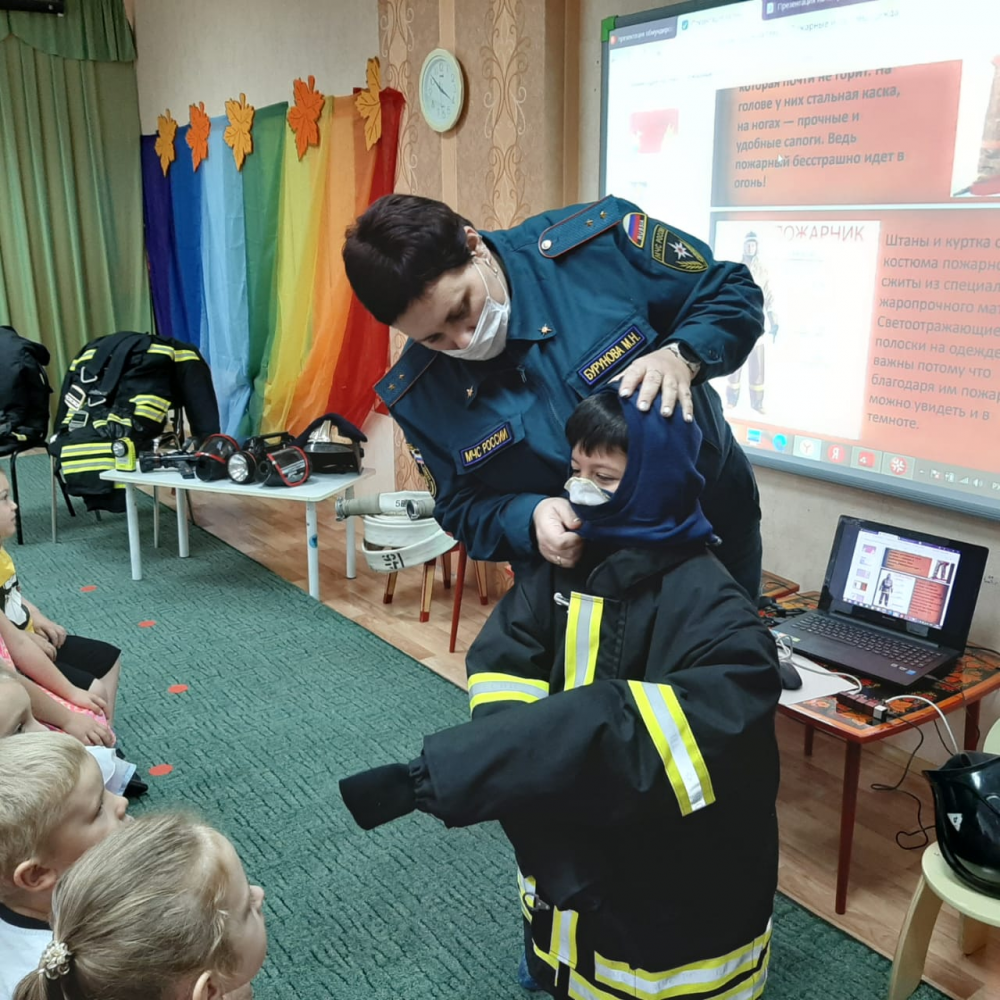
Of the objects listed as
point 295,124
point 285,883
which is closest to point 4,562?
point 285,883

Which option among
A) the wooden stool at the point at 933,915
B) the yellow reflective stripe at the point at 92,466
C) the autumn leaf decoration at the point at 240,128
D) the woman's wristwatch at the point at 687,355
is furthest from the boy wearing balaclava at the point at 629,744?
the autumn leaf decoration at the point at 240,128

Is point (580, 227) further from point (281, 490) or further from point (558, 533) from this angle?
point (281, 490)

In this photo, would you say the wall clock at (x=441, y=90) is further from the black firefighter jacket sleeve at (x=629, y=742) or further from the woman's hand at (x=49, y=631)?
the black firefighter jacket sleeve at (x=629, y=742)

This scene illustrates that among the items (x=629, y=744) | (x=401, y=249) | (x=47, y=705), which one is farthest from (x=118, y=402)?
(x=629, y=744)

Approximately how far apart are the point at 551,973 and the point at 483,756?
1.82 feet

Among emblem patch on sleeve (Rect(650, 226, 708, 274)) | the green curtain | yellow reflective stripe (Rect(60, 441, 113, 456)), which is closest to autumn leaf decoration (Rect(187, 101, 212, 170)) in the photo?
the green curtain

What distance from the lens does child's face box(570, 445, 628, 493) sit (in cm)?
111

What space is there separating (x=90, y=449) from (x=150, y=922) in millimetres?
3530

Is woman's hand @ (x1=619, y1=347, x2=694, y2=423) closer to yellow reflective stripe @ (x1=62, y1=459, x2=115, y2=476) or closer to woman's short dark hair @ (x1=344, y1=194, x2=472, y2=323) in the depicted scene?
woman's short dark hair @ (x1=344, y1=194, x2=472, y2=323)

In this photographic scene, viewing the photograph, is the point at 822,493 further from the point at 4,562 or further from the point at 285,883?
the point at 4,562

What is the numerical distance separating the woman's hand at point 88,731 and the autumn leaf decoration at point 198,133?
4.03m

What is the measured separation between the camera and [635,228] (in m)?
1.29

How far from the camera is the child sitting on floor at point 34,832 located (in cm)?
128

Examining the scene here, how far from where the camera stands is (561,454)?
1.24m
